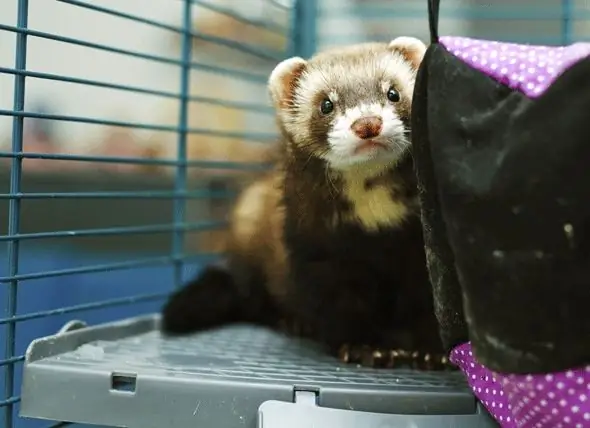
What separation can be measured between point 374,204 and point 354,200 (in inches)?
1.0

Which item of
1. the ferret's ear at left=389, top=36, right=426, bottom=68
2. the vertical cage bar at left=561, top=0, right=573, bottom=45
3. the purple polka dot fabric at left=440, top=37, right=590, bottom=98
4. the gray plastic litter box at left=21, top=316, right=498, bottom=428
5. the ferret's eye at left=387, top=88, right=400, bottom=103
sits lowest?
the gray plastic litter box at left=21, top=316, right=498, bottom=428

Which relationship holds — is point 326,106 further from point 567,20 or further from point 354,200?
point 567,20

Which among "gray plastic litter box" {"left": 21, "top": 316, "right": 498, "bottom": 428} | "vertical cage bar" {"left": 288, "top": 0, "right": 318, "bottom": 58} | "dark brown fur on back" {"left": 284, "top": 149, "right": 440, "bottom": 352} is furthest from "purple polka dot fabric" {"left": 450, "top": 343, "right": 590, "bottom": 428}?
"vertical cage bar" {"left": 288, "top": 0, "right": 318, "bottom": 58}

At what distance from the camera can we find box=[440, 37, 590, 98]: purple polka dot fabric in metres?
0.57

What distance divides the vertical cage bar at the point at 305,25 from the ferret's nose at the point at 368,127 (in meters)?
0.80

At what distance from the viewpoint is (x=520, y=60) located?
0.60 meters

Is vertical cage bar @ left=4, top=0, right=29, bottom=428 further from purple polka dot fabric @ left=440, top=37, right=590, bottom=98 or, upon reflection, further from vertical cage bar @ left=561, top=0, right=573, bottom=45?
vertical cage bar @ left=561, top=0, right=573, bottom=45

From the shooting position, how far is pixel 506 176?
→ 1.83ft

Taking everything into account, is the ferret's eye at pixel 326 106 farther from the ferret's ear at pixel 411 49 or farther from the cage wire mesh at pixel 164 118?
the cage wire mesh at pixel 164 118

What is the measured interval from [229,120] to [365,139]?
1070mm

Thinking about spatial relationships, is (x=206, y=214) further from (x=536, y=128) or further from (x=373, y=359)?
(x=536, y=128)

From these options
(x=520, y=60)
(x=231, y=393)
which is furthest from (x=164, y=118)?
(x=520, y=60)

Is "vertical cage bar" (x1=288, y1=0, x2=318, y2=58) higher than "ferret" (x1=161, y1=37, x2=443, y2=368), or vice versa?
"vertical cage bar" (x1=288, y1=0, x2=318, y2=58)

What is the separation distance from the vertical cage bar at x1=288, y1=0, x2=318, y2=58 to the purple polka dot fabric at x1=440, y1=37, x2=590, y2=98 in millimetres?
972
